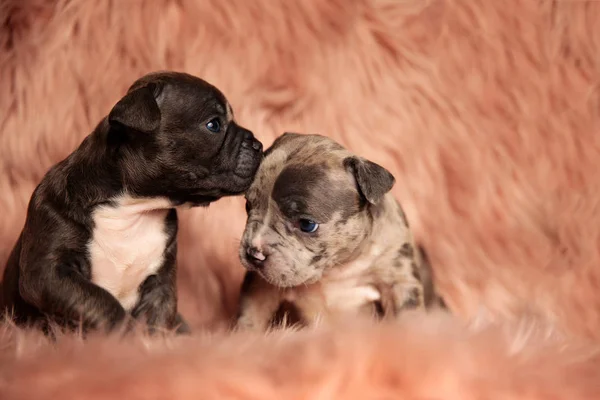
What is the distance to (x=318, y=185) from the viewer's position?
2072 millimetres

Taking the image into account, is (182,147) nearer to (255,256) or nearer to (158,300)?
(255,256)

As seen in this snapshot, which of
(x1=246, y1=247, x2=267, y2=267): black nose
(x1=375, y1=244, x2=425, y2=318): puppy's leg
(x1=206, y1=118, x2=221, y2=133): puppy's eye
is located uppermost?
(x1=206, y1=118, x2=221, y2=133): puppy's eye

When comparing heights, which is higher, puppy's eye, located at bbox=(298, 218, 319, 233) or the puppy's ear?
the puppy's ear

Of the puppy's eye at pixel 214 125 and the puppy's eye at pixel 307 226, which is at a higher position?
the puppy's eye at pixel 214 125

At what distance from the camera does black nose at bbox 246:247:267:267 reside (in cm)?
205

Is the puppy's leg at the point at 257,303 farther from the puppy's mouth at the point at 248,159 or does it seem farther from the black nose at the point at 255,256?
the puppy's mouth at the point at 248,159

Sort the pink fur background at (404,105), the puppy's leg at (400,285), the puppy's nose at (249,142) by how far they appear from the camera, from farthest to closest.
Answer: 1. the pink fur background at (404,105)
2. the puppy's leg at (400,285)
3. the puppy's nose at (249,142)

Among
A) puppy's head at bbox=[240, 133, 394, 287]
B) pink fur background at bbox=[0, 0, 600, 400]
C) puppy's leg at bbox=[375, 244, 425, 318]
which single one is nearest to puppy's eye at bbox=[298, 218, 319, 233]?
puppy's head at bbox=[240, 133, 394, 287]

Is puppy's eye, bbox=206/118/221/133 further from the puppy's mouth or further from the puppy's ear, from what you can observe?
the puppy's ear

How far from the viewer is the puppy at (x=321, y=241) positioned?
6.79 feet

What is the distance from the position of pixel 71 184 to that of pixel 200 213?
716 mm

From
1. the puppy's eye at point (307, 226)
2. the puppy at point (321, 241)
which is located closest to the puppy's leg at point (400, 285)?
the puppy at point (321, 241)

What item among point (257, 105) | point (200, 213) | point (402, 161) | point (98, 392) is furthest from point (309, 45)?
point (98, 392)

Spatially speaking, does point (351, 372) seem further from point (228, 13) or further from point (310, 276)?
point (228, 13)
